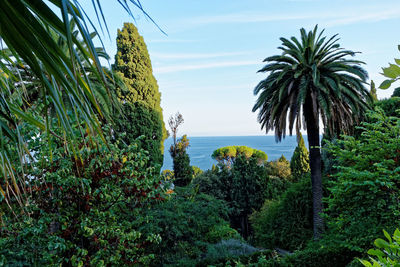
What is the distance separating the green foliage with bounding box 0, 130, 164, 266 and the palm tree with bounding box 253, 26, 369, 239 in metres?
7.58

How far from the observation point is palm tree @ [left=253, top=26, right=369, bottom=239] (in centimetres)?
1199

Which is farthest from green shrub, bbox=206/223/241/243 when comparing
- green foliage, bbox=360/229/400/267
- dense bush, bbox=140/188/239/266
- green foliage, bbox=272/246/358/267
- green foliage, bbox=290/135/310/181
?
green foliage, bbox=290/135/310/181

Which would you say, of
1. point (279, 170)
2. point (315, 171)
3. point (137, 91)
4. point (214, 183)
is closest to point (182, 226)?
point (315, 171)

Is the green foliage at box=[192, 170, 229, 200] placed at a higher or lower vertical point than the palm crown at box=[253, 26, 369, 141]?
lower

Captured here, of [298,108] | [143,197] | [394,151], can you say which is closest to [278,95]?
[298,108]

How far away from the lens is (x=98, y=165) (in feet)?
20.3

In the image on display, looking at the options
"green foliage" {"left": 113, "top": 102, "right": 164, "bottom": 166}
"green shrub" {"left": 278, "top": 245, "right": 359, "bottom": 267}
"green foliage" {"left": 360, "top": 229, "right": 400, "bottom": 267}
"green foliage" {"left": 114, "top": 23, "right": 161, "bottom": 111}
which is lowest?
"green shrub" {"left": 278, "top": 245, "right": 359, "bottom": 267}

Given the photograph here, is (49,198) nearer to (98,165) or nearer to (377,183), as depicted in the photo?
(98,165)

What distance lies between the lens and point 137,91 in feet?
59.9

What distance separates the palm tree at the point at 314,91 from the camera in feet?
39.3

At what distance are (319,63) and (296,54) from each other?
3.31ft

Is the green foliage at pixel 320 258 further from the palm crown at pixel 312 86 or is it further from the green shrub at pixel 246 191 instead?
the green shrub at pixel 246 191

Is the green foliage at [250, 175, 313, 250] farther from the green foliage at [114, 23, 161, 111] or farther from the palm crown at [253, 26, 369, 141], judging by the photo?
the green foliage at [114, 23, 161, 111]

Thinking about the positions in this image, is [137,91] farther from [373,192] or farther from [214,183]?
[373,192]
